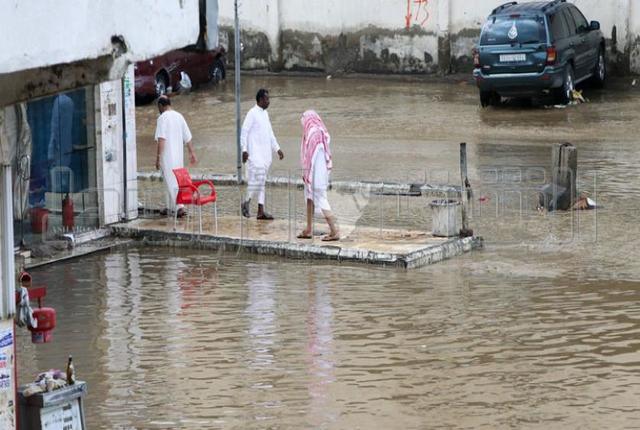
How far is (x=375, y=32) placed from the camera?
30.0m

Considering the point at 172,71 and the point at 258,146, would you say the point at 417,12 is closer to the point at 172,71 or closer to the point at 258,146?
the point at 172,71

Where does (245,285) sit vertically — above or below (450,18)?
below

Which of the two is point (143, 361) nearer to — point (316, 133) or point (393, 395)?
point (393, 395)

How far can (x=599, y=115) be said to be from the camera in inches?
936

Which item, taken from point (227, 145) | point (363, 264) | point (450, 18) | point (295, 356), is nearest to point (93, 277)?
point (363, 264)

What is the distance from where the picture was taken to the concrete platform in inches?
548

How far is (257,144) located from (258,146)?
0.03 meters

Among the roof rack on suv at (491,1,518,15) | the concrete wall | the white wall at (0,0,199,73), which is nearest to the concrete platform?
the white wall at (0,0,199,73)

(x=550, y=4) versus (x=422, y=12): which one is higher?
(x=422, y=12)

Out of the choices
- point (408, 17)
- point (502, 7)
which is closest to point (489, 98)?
point (502, 7)

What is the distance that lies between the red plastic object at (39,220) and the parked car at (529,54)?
37.6 feet

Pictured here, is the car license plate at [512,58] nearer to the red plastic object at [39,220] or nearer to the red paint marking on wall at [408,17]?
the red paint marking on wall at [408,17]

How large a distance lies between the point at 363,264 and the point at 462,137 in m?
8.67

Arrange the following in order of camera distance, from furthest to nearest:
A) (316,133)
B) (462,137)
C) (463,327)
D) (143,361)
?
(462,137)
(316,133)
(463,327)
(143,361)
